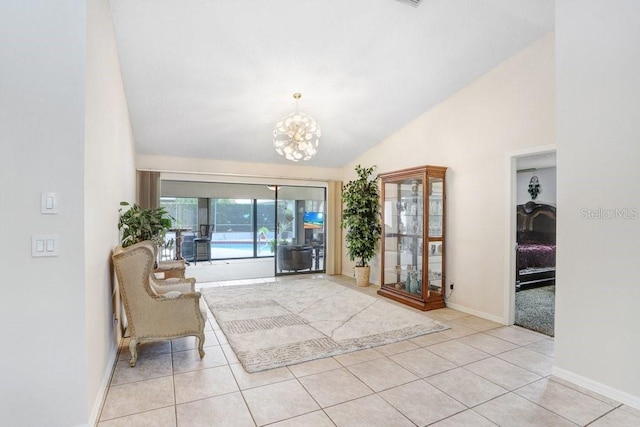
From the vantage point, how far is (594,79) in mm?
2547

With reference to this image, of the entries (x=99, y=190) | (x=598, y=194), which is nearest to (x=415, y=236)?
(x=598, y=194)

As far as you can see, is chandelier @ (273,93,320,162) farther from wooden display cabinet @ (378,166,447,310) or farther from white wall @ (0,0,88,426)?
white wall @ (0,0,88,426)

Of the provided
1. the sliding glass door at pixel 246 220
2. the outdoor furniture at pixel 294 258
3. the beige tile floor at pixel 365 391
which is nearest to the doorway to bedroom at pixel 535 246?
the beige tile floor at pixel 365 391

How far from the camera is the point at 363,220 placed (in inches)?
236

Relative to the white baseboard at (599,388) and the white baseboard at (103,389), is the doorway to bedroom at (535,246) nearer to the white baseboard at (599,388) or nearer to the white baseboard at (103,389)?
the white baseboard at (599,388)

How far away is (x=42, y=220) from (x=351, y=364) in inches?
99.0

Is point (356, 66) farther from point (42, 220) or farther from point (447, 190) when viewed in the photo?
point (42, 220)

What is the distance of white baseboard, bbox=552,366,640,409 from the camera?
233 centimetres

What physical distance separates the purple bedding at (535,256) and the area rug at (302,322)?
8.86ft

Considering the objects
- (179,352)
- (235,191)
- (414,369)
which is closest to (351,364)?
(414,369)

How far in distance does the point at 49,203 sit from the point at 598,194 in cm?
371

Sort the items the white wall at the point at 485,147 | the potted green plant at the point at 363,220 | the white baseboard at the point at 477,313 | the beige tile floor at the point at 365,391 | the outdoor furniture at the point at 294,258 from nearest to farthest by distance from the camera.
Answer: the beige tile floor at the point at 365,391, the white wall at the point at 485,147, the white baseboard at the point at 477,313, the potted green plant at the point at 363,220, the outdoor furniture at the point at 294,258

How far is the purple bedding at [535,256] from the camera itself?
585 cm

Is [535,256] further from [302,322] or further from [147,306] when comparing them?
[147,306]
